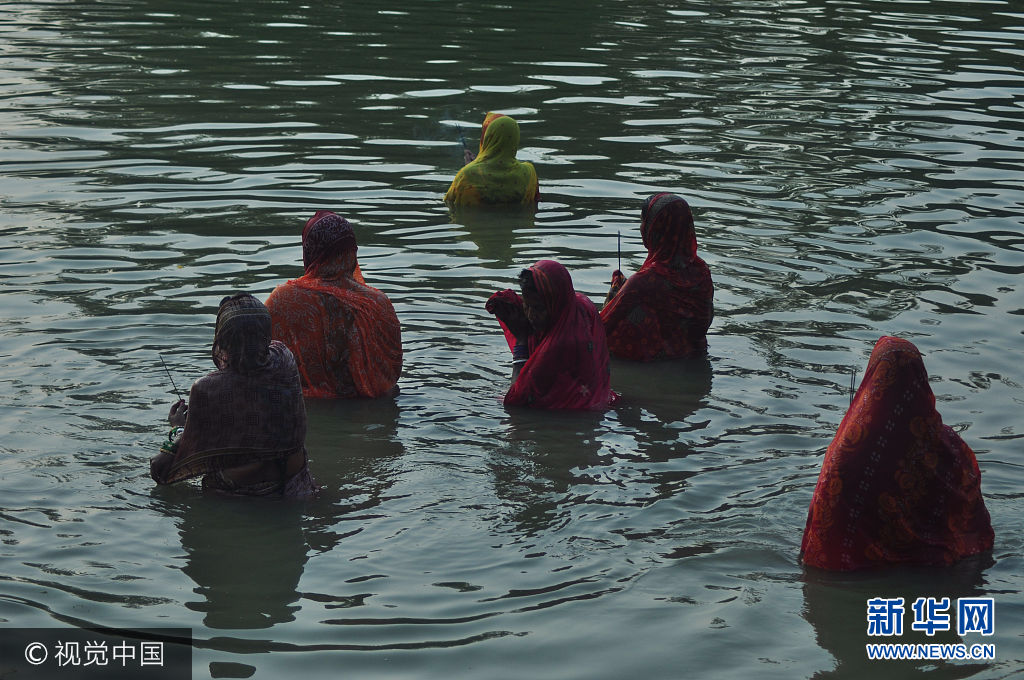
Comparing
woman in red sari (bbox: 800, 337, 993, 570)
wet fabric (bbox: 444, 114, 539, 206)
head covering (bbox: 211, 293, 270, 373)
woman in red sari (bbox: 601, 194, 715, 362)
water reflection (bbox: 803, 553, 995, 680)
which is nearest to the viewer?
water reflection (bbox: 803, 553, 995, 680)

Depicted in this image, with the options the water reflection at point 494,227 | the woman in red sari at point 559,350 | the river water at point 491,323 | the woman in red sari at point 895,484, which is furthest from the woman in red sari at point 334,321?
the woman in red sari at point 895,484

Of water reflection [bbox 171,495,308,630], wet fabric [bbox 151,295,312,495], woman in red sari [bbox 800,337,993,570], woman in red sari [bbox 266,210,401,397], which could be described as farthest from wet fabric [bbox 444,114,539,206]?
woman in red sari [bbox 800,337,993,570]

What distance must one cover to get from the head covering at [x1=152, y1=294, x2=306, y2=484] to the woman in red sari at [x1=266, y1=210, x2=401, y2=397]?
5.72ft

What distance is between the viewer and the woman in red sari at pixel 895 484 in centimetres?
587

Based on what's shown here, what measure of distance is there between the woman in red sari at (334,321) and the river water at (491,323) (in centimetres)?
30

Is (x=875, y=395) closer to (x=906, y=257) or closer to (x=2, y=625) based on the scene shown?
(x=2, y=625)

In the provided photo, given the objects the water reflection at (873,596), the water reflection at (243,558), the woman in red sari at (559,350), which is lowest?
the water reflection at (873,596)

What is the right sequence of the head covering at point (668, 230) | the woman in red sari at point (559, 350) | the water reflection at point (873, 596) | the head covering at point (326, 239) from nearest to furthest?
1. the water reflection at point (873, 596)
2. the head covering at point (326, 239)
3. the woman in red sari at point (559, 350)
4. the head covering at point (668, 230)

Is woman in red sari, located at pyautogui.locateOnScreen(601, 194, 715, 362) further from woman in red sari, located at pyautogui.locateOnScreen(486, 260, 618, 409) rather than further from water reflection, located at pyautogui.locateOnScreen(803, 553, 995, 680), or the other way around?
water reflection, located at pyautogui.locateOnScreen(803, 553, 995, 680)

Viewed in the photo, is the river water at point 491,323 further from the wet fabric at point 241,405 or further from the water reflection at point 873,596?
the wet fabric at point 241,405

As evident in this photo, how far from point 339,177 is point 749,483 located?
799 centimetres

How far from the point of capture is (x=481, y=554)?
6496mm

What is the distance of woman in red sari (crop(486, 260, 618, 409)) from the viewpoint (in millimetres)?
8555

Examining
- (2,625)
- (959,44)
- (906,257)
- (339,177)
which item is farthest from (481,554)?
(959,44)
